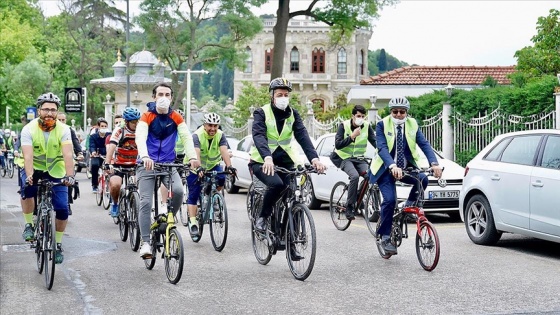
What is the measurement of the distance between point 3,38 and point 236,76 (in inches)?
1899

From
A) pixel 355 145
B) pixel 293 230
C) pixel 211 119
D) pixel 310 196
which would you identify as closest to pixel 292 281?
pixel 293 230

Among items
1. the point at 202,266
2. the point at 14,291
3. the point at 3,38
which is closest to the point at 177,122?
the point at 202,266

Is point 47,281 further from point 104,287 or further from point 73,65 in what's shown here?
point 73,65

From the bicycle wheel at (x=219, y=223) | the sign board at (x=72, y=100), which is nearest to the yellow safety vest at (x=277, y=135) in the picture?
the bicycle wheel at (x=219, y=223)

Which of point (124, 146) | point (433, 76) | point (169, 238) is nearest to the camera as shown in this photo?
point (169, 238)

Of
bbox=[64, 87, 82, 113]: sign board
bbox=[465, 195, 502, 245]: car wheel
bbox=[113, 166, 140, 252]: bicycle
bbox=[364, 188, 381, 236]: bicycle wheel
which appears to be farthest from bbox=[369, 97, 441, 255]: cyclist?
bbox=[64, 87, 82, 113]: sign board

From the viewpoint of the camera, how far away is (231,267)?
1046 centimetres

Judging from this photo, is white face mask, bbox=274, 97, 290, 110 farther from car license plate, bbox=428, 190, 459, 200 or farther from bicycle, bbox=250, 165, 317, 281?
car license plate, bbox=428, 190, 459, 200

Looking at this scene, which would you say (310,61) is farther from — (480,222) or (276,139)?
(276,139)

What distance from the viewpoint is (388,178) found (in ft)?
35.2

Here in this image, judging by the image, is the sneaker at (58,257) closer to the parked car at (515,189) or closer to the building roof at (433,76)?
the parked car at (515,189)

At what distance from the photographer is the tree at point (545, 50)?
2731cm

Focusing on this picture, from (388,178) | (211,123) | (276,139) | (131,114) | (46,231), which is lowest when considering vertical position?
(46,231)

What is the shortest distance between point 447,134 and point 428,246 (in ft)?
42.5
